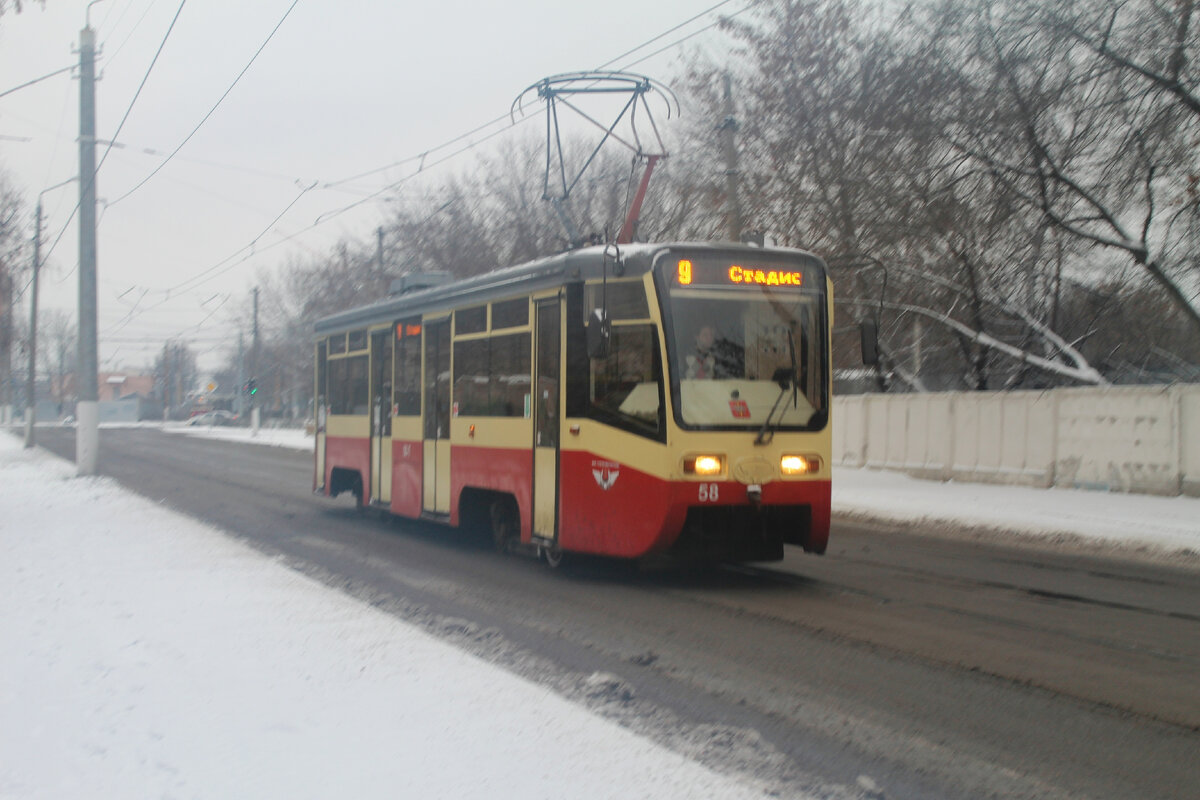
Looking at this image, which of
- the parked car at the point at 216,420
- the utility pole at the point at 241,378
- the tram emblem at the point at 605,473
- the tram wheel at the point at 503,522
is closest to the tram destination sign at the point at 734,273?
the tram emblem at the point at 605,473

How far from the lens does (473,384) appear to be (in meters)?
11.9

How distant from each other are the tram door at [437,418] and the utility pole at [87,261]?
1286cm

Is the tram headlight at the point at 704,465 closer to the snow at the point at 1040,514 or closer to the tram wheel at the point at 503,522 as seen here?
the tram wheel at the point at 503,522

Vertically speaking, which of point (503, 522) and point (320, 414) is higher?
point (320, 414)

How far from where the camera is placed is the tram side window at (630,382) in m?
9.27

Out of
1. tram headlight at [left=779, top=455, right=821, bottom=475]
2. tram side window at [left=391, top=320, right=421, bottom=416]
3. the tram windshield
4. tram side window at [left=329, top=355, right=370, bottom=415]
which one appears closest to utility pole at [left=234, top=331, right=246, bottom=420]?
tram side window at [left=329, top=355, right=370, bottom=415]

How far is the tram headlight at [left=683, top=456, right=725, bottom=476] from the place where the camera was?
911 cm

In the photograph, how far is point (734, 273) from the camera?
377 inches

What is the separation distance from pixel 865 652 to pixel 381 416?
342 inches

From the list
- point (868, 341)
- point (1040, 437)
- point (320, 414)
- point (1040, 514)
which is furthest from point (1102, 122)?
point (320, 414)

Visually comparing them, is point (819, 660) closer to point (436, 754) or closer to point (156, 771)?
point (436, 754)

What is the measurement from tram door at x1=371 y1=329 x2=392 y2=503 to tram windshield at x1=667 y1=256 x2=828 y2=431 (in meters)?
6.01

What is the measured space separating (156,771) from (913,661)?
451 cm

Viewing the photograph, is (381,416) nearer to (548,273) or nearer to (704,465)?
(548,273)
